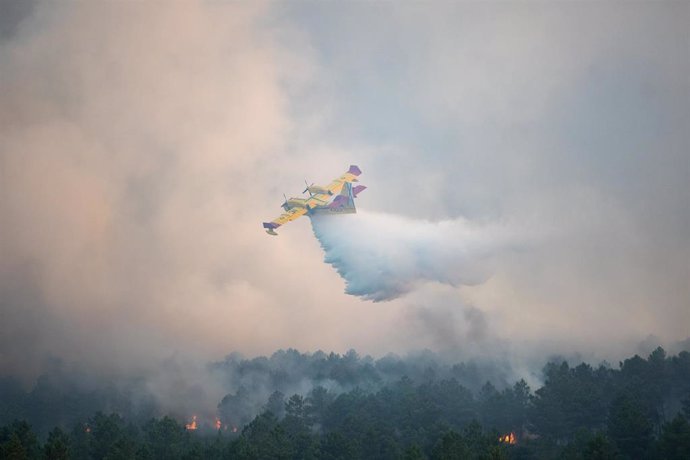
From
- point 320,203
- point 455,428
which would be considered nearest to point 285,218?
point 320,203

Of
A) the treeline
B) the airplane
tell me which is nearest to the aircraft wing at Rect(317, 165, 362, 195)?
the airplane

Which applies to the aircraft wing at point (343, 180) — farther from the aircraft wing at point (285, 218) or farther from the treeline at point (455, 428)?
the treeline at point (455, 428)

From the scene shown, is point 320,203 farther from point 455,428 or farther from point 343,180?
point 455,428

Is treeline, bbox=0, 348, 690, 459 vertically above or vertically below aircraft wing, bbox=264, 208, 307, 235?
below

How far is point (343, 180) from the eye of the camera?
10031cm

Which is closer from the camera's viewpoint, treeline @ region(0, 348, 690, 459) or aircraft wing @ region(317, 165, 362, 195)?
treeline @ region(0, 348, 690, 459)

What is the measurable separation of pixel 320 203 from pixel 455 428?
1661 inches

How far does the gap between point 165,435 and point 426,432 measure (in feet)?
131

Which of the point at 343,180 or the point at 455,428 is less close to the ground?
the point at 343,180

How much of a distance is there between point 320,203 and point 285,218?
Answer: 20.2ft

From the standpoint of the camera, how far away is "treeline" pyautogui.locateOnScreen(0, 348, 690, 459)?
68375mm

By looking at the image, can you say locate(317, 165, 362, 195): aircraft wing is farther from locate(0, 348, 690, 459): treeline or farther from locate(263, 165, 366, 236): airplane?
locate(0, 348, 690, 459): treeline

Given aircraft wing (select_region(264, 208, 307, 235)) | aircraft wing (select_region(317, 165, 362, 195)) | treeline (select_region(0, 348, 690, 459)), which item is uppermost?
aircraft wing (select_region(317, 165, 362, 195))

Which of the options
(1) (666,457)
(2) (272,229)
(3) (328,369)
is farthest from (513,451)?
(3) (328,369)
